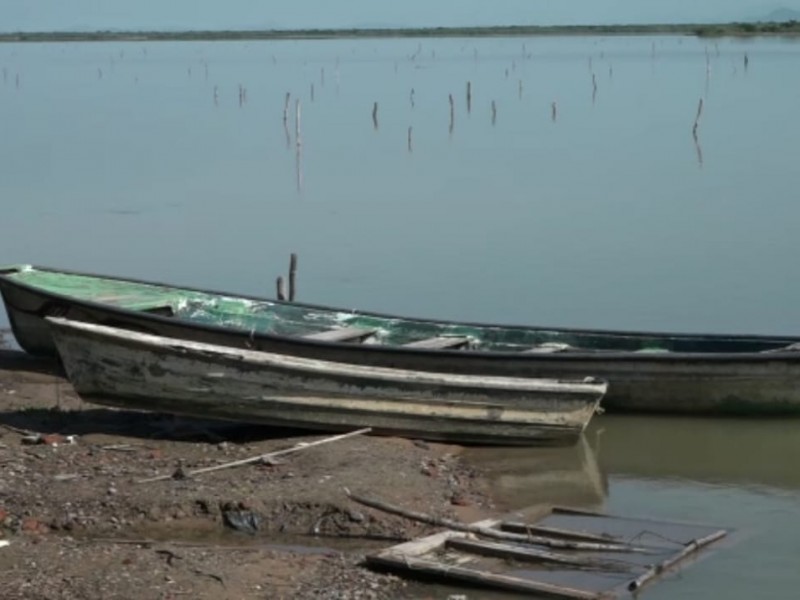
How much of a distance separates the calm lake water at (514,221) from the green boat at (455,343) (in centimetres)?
32

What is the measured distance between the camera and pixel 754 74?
211 feet

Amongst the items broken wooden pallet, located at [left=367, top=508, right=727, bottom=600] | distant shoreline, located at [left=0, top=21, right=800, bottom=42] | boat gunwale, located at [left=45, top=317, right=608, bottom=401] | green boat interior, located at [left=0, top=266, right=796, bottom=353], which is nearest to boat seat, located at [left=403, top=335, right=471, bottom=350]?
green boat interior, located at [left=0, top=266, right=796, bottom=353]

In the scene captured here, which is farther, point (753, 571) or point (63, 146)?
point (63, 146)

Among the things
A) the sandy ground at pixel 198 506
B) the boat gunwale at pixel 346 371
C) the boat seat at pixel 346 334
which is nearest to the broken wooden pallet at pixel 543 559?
the sandy ground at pixel 198 506

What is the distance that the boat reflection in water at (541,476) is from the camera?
10484 mm

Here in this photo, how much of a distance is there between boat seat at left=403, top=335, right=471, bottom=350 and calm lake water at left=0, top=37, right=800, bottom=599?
1389 mm

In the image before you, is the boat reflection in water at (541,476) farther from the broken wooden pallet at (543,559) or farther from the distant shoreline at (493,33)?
the distant shoreline at (493,33)

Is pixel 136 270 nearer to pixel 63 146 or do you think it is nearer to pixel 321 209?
pixel 321 209

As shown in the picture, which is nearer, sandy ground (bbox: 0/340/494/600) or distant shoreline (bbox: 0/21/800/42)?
sandy ground (bbox: 0/340/494/600)

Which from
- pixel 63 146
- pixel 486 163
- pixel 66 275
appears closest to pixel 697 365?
pixel 66 275

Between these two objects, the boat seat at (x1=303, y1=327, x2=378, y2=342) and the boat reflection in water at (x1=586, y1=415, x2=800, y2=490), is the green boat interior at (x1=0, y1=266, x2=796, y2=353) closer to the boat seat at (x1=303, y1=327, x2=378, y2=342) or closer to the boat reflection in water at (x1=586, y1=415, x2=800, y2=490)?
the boat seat at (x1=303, y1=327, x2=378, y2=342)

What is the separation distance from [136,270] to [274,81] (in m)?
49.5

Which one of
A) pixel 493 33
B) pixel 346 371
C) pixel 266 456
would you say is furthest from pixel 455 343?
pixel 493 33

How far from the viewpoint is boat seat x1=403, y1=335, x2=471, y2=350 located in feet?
42.0
